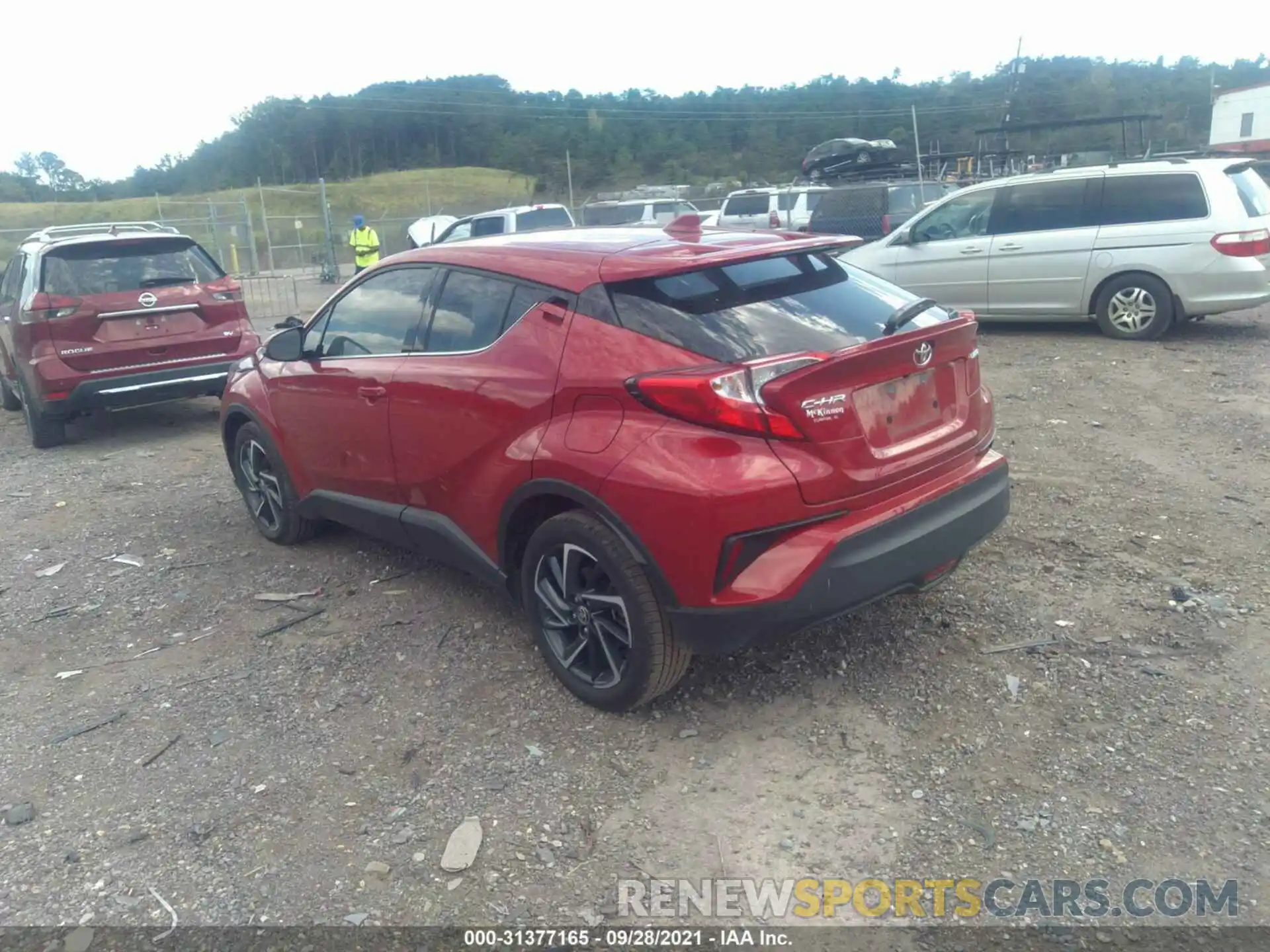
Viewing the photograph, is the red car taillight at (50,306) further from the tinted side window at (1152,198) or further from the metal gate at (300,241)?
the metal gate at (300,241)

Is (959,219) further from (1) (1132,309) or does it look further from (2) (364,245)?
(2) (364,245)

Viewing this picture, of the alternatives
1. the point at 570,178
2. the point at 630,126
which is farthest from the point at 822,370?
the point at 630,126

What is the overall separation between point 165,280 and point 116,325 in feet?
1.79

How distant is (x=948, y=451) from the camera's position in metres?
3.59

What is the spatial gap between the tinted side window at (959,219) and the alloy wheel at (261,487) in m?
8.01

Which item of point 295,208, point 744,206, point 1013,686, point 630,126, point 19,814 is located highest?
point 630,126

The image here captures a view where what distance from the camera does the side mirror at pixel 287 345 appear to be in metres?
4.96

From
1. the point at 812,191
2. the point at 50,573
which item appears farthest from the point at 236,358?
the point at 812,191

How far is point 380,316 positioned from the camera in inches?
179

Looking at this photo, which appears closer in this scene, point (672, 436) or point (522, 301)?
point (672, 436)

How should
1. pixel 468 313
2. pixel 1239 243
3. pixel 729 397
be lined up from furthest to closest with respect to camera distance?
pixel 1239 243, pixel 468 313, pixel 729 397

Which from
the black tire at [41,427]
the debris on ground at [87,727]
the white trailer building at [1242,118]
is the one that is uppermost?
the white trailer building at [1242,118]

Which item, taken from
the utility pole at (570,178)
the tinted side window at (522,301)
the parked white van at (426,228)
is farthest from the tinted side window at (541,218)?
the tinted side window at (522,301)

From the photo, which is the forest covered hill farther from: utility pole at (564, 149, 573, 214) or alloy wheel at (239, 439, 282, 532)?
alloy wheel at (239, 439, 282, 532)
